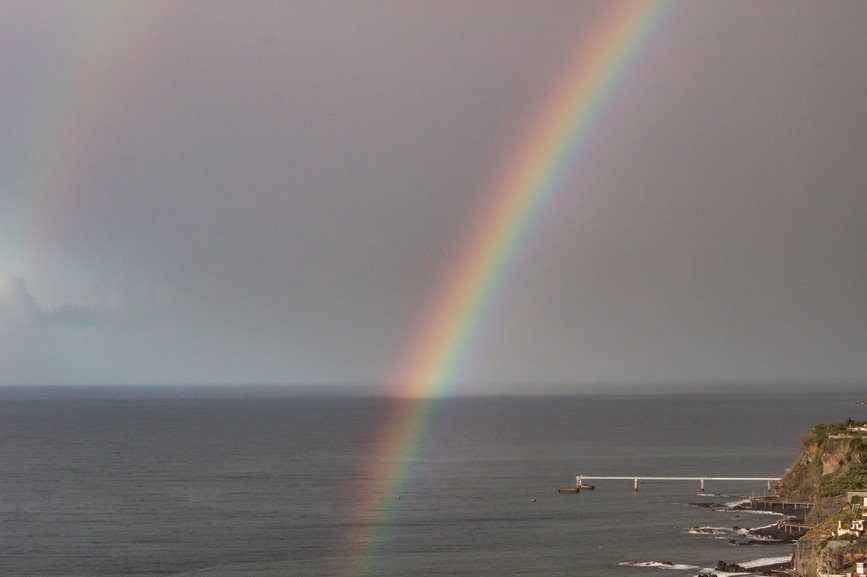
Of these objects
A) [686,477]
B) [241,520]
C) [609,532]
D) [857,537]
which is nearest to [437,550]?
[609,532]

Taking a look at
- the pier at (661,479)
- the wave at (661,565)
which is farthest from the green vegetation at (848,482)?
the pier at (661,479)

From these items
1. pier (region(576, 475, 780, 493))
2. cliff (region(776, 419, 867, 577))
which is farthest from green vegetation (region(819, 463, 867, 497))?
pier (region(576, 475, 780, 493))

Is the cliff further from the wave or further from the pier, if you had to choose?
the wave

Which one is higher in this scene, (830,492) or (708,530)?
(830,492)

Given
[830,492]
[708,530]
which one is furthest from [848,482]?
[708,530]

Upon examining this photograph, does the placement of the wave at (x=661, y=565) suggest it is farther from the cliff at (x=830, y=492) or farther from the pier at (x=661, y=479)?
the pier at (x=661, y=479)

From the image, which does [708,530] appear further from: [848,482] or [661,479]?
[661,479]

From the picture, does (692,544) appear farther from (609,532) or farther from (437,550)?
(437,550)

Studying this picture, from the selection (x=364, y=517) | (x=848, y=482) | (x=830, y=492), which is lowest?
(x=830, y=492)
